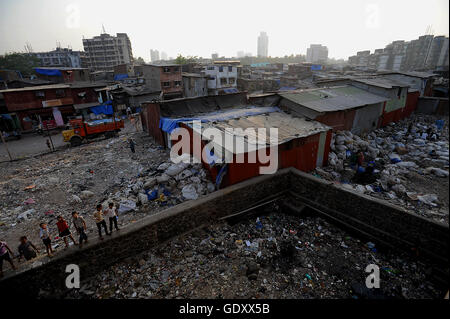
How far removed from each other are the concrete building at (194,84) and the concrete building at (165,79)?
1717 mm

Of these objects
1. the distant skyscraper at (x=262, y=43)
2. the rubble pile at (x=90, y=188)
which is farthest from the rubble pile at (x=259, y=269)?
the distant skyscraper at (x=262, y=43)

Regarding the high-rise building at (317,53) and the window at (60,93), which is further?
the high-rise building at (317,53)

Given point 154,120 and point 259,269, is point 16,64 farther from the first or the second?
point 259,269

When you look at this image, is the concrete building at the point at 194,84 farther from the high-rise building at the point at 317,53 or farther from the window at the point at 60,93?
the high-rise building at the point at 317,53

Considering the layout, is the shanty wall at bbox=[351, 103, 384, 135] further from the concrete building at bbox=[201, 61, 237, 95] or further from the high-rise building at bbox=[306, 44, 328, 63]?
the high-rise building at bbox=[306, 44, 328, 63]

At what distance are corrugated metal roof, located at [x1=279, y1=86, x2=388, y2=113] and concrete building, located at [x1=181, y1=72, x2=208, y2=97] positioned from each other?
17.7 metres

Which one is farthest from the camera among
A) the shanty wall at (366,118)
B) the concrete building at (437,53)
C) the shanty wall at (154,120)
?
the concrete building at (437,53)

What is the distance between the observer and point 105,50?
180 ft

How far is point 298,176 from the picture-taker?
860cm

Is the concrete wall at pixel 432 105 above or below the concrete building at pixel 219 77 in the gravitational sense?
below

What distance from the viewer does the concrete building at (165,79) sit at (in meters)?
25.7

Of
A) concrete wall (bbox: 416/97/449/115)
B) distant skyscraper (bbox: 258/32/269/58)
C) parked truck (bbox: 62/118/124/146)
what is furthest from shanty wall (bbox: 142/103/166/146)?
distant skyscraper (bbox: 258/32/269/58)
